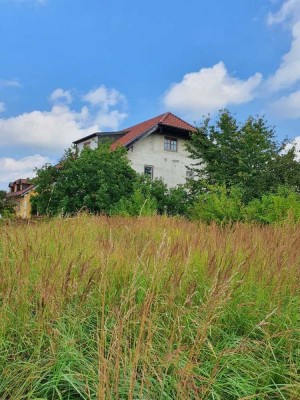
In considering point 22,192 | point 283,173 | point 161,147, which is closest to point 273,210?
point 283,173

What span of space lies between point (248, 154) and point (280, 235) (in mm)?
19382

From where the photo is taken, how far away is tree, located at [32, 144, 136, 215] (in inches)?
687

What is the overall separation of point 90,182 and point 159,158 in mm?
15340

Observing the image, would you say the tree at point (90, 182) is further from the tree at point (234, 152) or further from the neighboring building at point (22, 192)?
the neighboring building at point (22, 192)

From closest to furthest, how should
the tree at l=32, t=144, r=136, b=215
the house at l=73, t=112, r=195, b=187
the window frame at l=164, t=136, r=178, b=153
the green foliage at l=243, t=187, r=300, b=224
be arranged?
the green foliage at l=243, t=187, r=300, b=224 < the tree at l=32, t=144, r=136, b=215 < the house at l=73, t=112, r=195, b=187 < the window frame at l=164, t=136, r=178, b=153

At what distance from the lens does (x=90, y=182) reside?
1820 centimetres

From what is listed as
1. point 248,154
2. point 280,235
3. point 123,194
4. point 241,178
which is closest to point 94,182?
point 123,194

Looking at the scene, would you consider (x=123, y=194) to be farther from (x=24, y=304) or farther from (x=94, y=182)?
(x=24, y=304)

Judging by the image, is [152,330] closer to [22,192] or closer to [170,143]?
[170,143]

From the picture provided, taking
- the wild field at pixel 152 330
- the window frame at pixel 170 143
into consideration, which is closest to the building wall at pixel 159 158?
the window frame at pixel 170 143

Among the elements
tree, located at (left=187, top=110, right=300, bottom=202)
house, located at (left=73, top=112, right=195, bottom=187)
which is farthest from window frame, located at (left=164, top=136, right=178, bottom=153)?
tree, located at (left=187, top=110, right=300, bottom=202)

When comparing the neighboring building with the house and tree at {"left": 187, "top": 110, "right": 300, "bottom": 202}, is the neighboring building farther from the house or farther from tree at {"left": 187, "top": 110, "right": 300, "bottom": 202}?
tree at {"left": 187, "top": 110, "right": 300, "bottom": 202}

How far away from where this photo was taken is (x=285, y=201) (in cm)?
914

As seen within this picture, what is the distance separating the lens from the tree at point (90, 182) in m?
17.5
